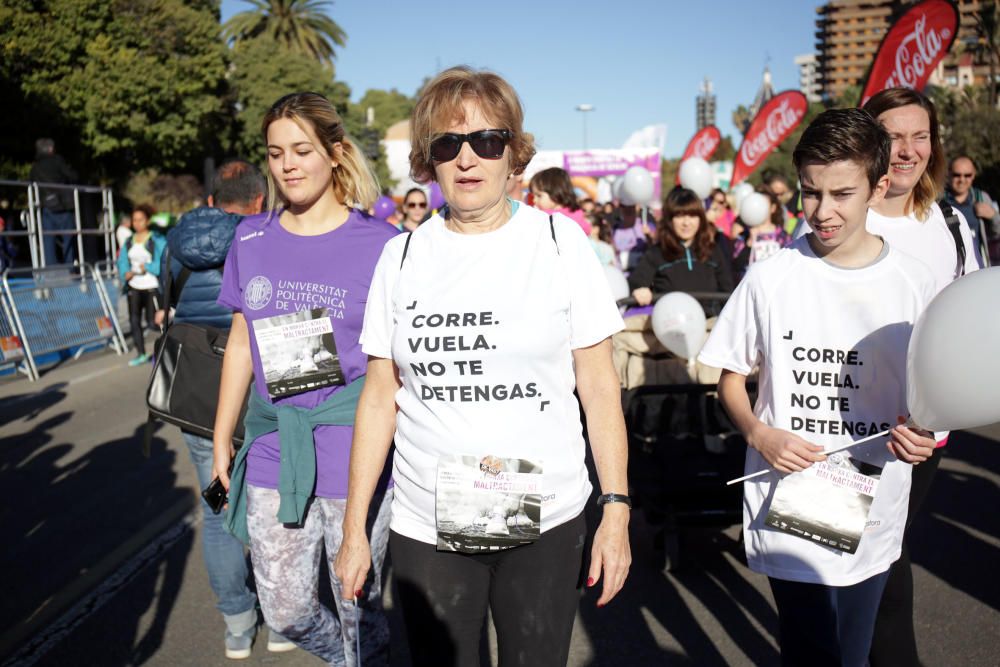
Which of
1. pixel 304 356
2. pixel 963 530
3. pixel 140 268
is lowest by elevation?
pixel 963 530

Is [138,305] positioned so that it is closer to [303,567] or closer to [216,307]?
[216,307]

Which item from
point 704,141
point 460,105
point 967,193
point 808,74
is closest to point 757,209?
point 967,193

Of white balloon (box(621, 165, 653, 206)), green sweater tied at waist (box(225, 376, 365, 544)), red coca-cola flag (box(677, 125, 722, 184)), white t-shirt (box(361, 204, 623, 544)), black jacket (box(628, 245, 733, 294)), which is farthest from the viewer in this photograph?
red coca-cola flag (box(677, 125, 722, 184))

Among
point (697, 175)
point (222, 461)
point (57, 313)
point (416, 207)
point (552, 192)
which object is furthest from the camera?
point (697, 175)

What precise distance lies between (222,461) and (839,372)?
2136mm

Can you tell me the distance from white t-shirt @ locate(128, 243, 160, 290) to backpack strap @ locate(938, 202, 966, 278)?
34.9 ft

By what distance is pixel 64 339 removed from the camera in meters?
11.5

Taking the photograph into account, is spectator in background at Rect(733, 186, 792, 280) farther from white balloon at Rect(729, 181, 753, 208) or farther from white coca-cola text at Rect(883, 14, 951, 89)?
white balloon at Rect(729, 181, 753, 208)

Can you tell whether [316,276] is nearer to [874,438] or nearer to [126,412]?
[874,438]

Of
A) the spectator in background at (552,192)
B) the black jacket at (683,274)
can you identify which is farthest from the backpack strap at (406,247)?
the spectator in background at (552,192)

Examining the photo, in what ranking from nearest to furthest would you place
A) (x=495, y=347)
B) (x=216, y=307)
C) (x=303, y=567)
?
(x=495, y=347) < (x=303, y=567) < (x=216, y=307)

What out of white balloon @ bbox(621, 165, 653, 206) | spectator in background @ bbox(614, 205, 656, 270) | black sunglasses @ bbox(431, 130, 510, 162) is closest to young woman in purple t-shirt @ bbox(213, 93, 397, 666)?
black sunglasses @ bbox(431, 130, 510, 162)

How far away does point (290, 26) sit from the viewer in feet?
158

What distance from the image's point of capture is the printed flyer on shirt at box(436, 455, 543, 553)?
6.95 ft
